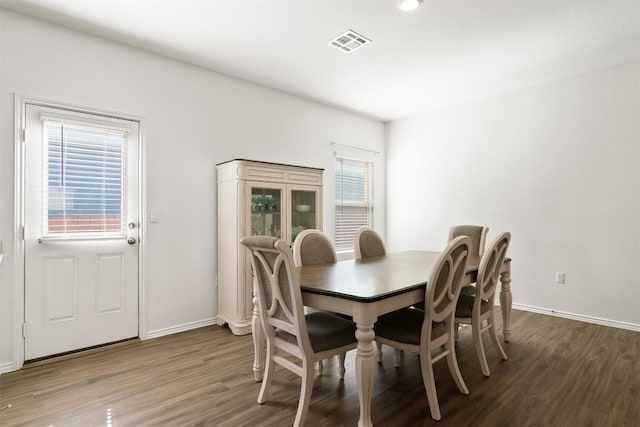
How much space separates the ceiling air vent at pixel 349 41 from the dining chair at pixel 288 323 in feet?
6.54

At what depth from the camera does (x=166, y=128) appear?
330cm

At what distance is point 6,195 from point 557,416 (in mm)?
3842

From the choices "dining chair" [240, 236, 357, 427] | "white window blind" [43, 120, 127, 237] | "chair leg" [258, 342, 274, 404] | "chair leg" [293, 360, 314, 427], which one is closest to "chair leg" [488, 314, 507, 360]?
"dining chair" [240, 236, 357, 427]

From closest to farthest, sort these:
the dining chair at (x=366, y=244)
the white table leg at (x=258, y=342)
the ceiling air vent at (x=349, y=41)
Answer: the white table leg at (x=258, y=342), the ceiling air vent at (x=349, y=41), the dining chair at (x=366, y=244)

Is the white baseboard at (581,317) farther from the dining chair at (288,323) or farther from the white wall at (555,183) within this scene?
the dining chair at (288,323)

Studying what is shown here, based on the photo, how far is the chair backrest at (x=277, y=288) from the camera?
178 cm

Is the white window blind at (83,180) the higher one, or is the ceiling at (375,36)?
the ceiling at (375,36)

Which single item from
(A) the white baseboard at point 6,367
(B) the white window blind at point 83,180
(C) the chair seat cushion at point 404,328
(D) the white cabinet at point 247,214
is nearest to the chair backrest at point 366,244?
(D) the white cabinet at point 247,214

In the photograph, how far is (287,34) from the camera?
292cm

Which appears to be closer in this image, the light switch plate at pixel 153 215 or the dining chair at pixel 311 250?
the dining chair at pixel 311 250

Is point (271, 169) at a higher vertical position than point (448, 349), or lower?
higher

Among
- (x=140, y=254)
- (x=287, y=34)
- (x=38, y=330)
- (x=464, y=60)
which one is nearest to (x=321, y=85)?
(x=287, y=34)

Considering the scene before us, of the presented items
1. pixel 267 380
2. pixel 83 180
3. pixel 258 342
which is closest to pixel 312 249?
pixel 258 342

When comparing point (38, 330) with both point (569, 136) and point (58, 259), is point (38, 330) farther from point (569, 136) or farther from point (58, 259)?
point (569, 136)
